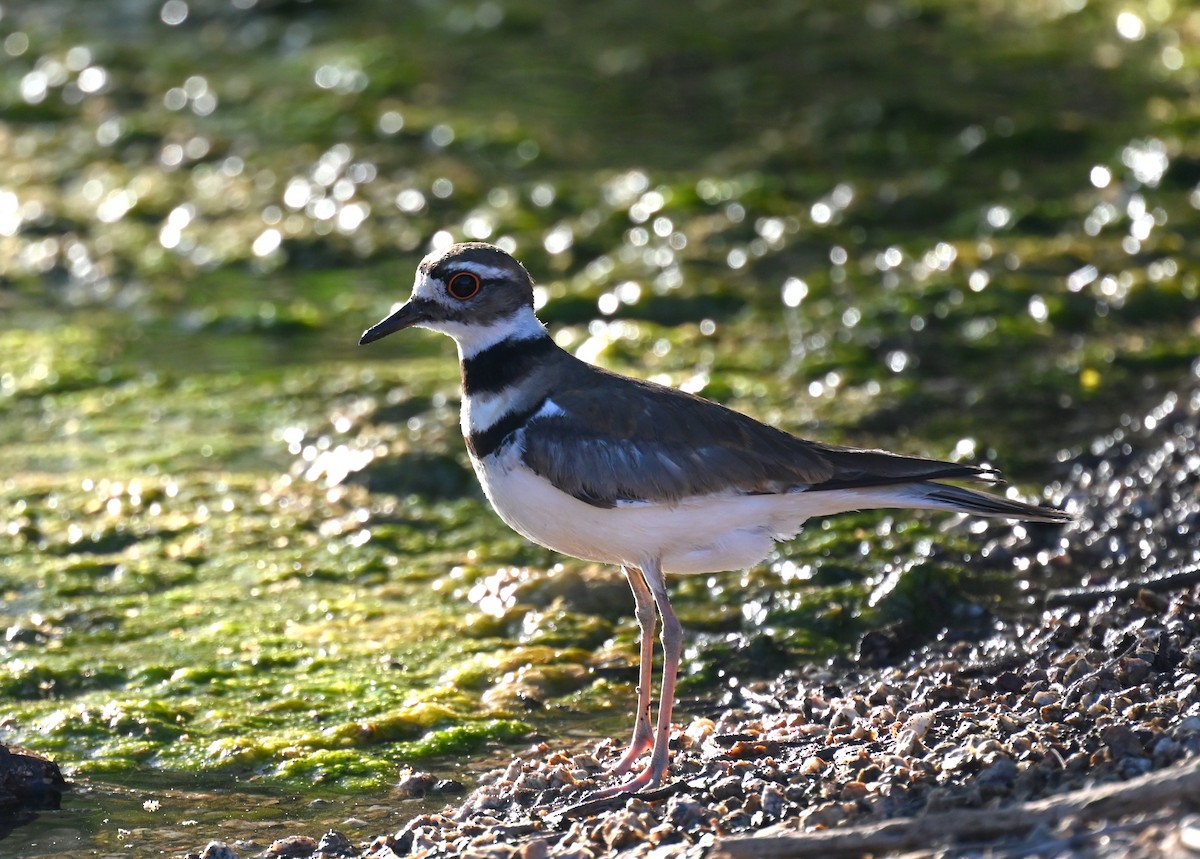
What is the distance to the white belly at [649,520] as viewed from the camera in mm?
5375

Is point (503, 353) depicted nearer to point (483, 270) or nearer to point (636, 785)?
point (483, 270)

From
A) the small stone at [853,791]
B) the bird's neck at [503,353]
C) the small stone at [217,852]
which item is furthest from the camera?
the bird's neck at [503,353]

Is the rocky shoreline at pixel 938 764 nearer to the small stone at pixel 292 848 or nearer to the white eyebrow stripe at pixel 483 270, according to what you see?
the small stone at pixel 292 848

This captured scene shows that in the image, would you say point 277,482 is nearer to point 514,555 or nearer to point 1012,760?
point 514,555

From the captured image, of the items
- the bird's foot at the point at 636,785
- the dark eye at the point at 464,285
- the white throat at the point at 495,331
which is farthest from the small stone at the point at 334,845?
the dark eye at the point at 464,285

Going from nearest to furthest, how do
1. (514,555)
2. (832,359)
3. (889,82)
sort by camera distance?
(514,555), (832,359), (889,82)

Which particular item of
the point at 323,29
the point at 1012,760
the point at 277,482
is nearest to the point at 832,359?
the point at 277,482

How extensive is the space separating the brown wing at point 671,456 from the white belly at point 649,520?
0.14 ft

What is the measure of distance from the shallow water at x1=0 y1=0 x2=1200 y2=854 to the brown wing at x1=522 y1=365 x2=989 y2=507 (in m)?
1.23

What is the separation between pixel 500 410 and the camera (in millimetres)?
5570

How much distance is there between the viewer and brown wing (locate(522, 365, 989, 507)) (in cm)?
536

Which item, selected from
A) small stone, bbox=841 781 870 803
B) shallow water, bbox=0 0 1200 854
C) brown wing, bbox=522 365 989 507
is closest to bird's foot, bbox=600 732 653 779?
shallow water, bbox=0 0 1200 854

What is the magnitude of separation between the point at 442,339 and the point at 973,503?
208 inches

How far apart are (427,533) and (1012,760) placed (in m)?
3.73
